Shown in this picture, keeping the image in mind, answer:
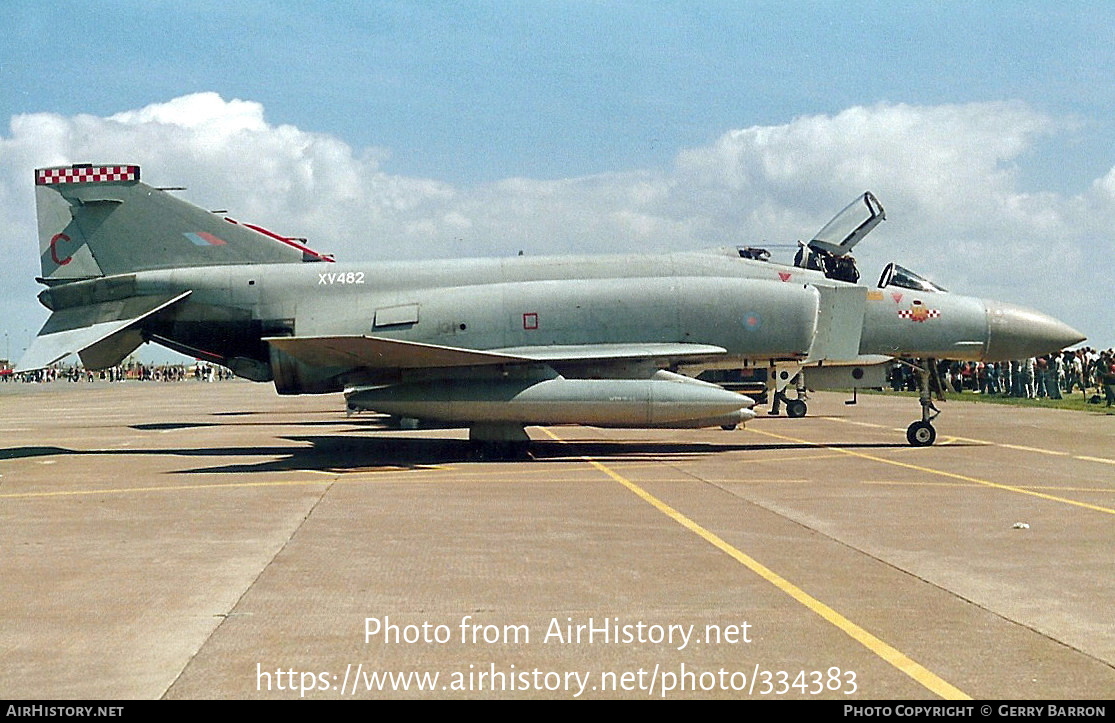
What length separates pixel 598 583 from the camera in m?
6.46

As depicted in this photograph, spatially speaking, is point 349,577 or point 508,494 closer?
point 349,577

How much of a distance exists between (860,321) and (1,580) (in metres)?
13.3

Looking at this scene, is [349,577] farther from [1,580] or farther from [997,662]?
[997,662]

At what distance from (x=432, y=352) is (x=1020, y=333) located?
985 centimetres

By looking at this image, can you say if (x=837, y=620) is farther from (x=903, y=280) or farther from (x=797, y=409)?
(x=797, y=409)

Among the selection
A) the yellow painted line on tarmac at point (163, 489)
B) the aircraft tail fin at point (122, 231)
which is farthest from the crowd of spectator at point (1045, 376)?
the yellow painted line on tarmac at point (163, 489)

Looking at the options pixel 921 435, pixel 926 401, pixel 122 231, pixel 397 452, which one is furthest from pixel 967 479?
pixel 122 231

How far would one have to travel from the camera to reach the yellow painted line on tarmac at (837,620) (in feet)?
14.2

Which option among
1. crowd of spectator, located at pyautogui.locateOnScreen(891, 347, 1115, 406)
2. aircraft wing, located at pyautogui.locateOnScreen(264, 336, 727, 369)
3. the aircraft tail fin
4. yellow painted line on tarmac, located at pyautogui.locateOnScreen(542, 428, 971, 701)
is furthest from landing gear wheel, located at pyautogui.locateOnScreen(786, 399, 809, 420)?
yellow painted line on tarmac, located at pyautogui.locateOnScreen(542, 428, 971, 701)

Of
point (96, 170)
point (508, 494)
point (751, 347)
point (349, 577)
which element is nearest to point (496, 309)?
point (751, 347)

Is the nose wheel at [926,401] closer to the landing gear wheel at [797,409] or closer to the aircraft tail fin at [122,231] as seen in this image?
the landing gear wheel at [797,409]

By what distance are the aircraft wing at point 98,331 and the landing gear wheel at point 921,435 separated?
1222 cm

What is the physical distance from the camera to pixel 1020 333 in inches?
664
